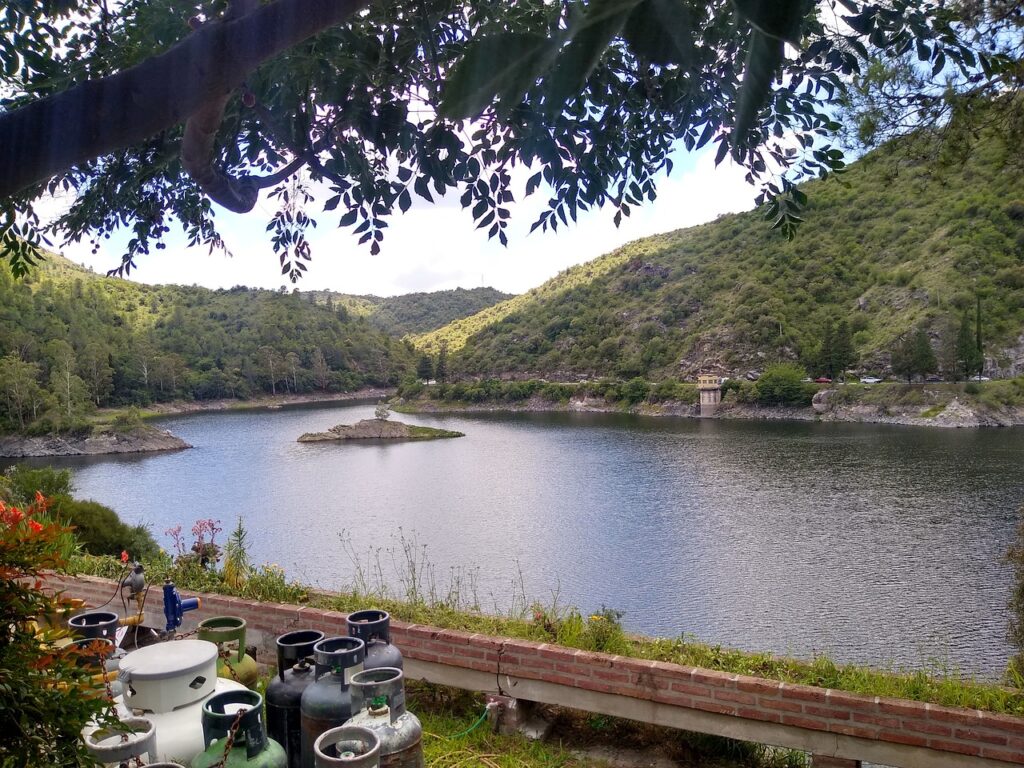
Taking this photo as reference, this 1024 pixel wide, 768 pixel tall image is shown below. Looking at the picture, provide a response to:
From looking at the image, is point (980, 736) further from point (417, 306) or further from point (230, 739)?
point (417, 306)

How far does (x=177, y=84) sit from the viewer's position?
106 cm

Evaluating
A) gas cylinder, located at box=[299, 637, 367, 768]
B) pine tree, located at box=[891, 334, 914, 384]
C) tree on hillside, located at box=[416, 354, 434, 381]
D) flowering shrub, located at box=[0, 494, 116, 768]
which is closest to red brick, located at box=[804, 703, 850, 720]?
gas cylinder, located at box=[299, 637, 367, 768]

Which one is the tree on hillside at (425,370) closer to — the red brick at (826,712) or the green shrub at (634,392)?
the green shrub at (634,392)

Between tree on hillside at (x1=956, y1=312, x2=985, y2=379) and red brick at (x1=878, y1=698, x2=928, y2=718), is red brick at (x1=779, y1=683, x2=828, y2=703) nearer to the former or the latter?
red brick at (x1=878, y1=698, x2=928, y2=718)

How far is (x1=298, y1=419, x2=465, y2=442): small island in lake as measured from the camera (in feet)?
134

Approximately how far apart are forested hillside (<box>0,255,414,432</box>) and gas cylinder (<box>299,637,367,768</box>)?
4284cm

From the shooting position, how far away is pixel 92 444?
38031 mm

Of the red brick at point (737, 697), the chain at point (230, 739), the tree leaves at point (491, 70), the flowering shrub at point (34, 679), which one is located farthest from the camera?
the red brick at point (737, 697)

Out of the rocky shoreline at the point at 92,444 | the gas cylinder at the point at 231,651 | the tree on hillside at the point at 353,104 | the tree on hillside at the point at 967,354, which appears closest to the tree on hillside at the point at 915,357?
the tree on hillside at the point at 967,354

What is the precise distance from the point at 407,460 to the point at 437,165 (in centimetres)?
3194

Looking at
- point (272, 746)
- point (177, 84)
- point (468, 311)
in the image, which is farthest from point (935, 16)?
point (468, 311)

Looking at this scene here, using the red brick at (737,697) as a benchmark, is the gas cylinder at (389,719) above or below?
above

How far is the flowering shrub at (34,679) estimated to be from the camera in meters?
1.33

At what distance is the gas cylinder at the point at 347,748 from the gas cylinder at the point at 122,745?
0.42 m
